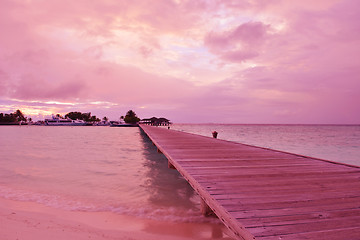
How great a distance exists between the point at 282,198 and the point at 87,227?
11.8 feet

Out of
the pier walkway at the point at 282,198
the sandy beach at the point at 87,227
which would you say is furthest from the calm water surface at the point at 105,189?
the pier walkway at the point at 282,198

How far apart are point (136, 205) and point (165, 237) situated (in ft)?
6.72

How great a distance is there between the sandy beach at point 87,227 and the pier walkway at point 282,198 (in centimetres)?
76

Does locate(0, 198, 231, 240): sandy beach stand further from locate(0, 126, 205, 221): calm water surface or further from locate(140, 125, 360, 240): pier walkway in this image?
locate(140, 125, 360, 240): pier walkway

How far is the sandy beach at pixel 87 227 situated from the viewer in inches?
154

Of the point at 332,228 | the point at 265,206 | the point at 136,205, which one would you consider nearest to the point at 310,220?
the point at 332,228

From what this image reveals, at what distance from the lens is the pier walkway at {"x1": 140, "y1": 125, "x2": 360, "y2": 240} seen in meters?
2.47

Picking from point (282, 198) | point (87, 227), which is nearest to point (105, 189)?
point (87, 227)

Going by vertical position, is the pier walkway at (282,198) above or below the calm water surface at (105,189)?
above

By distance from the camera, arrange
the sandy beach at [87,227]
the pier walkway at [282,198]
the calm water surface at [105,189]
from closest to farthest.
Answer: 1. the pier walkway at [282,198]
2. the sandy beach at [87,227]
3. the calm water surface at [105,189]

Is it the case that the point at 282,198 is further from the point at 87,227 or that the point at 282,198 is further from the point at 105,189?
the point at 105,189

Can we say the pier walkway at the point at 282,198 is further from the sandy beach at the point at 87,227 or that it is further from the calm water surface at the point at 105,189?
the calm water surface at the point at 105,189

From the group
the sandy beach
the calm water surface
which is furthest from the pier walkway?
the calm water surface

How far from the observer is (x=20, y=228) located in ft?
13.4
